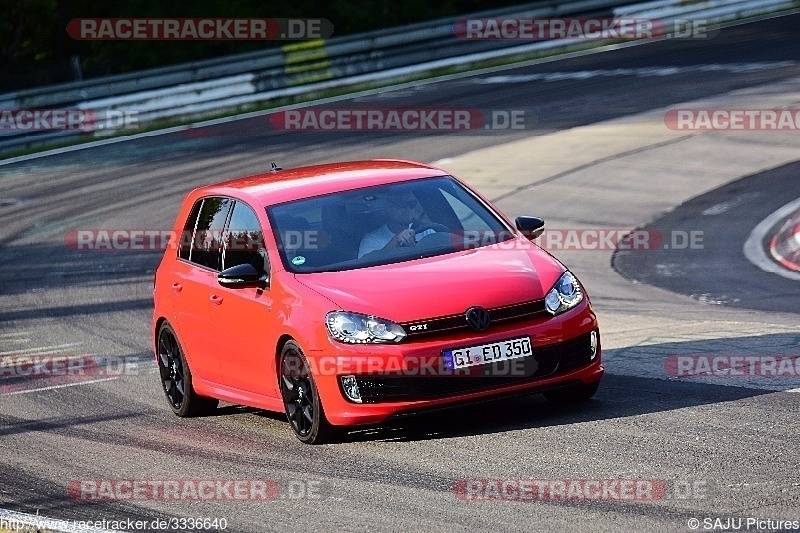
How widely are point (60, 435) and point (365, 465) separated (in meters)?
3.01

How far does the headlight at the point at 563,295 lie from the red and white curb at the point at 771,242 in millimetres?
6502

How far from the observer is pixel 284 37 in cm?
3706

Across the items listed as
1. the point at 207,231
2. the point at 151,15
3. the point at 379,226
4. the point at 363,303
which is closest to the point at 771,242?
the point at 207,231

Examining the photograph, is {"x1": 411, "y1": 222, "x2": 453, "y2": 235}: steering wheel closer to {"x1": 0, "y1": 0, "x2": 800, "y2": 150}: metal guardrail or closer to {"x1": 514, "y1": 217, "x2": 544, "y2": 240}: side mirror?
{"x1": 514, "y1": 217, "x2": 544, "y2": 240}: side mirror

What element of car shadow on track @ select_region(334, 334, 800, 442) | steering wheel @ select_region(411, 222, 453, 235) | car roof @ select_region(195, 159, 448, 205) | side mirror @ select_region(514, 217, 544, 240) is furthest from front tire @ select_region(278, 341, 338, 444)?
side mirror @ select_region(514, 217, 544, 240)

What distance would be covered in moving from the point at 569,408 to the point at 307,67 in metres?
21.5

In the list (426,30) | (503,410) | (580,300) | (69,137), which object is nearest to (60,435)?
(503,410)

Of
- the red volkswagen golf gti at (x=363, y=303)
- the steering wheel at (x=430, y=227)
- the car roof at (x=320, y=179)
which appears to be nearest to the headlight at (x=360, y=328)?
the red volkswagen golf gti at (x=363, y=303)

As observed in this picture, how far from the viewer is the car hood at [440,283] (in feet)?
27.8

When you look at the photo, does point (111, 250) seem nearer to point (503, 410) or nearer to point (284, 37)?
point (503, 410)

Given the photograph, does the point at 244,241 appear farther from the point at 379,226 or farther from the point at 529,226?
the point at 529,226

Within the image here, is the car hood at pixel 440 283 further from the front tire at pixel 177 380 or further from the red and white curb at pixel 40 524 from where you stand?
the red and white curb at pixel 40 524

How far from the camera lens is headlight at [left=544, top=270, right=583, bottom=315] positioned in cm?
872

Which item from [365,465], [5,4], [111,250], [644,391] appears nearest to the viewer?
[365,465]
